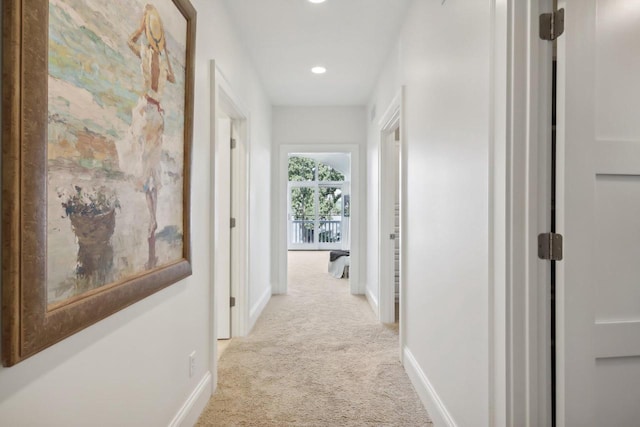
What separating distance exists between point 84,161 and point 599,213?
1593mm

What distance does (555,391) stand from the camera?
4.13 feet

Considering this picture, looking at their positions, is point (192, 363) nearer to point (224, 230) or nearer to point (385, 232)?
point (224, 230)

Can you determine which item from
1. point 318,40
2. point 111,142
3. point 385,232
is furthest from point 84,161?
point 385,232

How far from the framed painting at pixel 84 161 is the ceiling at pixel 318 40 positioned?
1.22 m

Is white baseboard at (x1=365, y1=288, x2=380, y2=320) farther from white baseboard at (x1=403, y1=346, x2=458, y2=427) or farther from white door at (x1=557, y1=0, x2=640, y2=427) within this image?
white door at (x1=557, y1=0, x2=640, y2=427)

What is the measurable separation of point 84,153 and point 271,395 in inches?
71.3

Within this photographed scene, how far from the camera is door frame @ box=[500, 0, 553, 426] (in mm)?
1230

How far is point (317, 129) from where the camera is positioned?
4984 mm

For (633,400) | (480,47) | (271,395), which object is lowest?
(271,395)

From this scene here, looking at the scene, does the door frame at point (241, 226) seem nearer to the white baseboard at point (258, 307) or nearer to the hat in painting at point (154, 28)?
the white baseboard at point (258, 307)

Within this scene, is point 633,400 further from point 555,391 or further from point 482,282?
point 482,282

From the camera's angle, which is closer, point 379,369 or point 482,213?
point 482,213

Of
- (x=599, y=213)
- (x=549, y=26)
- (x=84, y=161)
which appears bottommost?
(x=599, y=213)

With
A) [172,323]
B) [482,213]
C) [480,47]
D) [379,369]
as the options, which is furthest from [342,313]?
[480,47]
